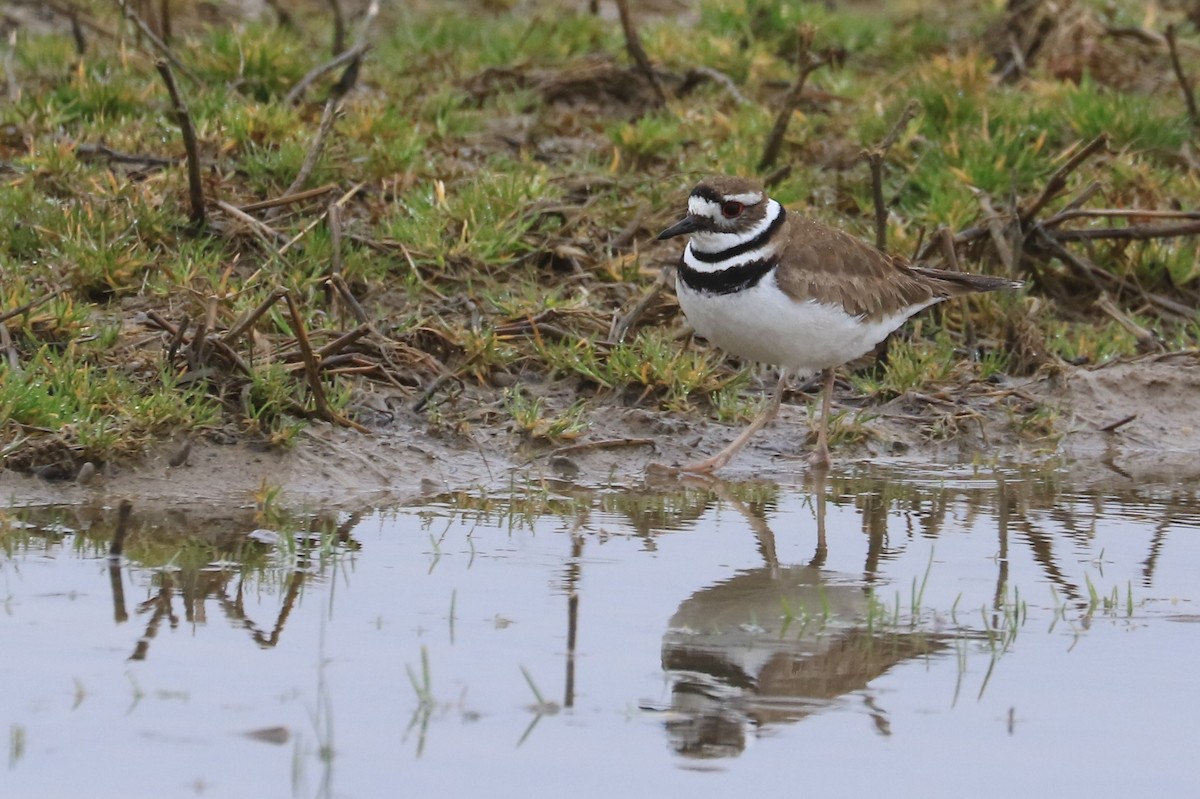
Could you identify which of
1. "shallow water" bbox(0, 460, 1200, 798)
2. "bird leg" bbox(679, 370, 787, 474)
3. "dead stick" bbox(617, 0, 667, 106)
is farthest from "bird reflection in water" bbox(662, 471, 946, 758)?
"dead stick" bbox(617, 0, 667, 106)

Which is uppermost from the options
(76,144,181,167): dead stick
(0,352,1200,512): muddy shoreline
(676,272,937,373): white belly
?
(76,144,181,167): dead stick

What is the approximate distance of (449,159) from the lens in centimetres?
905

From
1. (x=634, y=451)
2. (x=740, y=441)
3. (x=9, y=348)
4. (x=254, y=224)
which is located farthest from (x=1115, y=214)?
(x=9, y=348)

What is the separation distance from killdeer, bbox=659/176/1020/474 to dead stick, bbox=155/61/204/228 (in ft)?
7.35

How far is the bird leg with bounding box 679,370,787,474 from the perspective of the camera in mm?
A: 6773

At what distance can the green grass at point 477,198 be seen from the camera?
684 centimetres

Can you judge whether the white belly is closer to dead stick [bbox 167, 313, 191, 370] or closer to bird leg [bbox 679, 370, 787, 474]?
bird leg [bbox 679, 370, 787, 474]

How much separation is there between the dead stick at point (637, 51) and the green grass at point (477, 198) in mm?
163

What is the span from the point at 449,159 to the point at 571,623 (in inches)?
186

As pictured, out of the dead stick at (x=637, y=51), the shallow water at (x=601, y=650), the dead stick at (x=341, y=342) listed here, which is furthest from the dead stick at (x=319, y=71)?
the shallow water at (x=601, y=650)

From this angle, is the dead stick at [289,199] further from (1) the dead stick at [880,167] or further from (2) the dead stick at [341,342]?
(1) the dead stick at [880,167]

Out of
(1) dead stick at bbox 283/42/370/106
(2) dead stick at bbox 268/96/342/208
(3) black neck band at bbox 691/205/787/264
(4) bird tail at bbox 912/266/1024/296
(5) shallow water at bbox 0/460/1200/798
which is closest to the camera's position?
(5) shallow water at bbox 0/460/1200/798

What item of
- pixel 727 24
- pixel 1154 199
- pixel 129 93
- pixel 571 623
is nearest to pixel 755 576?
pixel 571 623

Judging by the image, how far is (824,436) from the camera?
6.91 meters
